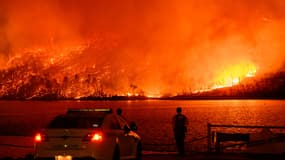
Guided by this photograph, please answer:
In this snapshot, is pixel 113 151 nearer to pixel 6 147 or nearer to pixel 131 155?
pixel 131 155

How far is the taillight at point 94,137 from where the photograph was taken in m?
12.0

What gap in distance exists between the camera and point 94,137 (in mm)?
12023

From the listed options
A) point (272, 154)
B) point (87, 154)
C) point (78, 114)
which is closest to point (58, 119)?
point (78, 114)

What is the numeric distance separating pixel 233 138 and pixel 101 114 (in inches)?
398

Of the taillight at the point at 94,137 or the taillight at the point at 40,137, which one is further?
the taillight at the point at 40,137

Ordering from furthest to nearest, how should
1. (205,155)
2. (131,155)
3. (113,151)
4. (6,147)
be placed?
(6,147), (205,155), (131,155), (113,151)

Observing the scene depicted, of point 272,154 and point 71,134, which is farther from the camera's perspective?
point 272,154

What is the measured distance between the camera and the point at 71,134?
1203cm

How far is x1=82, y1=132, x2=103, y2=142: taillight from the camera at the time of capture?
12.0 m

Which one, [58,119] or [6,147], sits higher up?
[58,119]

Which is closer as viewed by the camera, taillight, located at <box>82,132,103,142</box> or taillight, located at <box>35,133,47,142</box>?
taillight, located at <box>82,132,103,142</box>

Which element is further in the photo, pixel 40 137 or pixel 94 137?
pixel 40 137

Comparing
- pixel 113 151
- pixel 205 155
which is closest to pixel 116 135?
pixel 113 151

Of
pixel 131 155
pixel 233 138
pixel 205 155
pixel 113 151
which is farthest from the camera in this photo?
pixel 233 138
